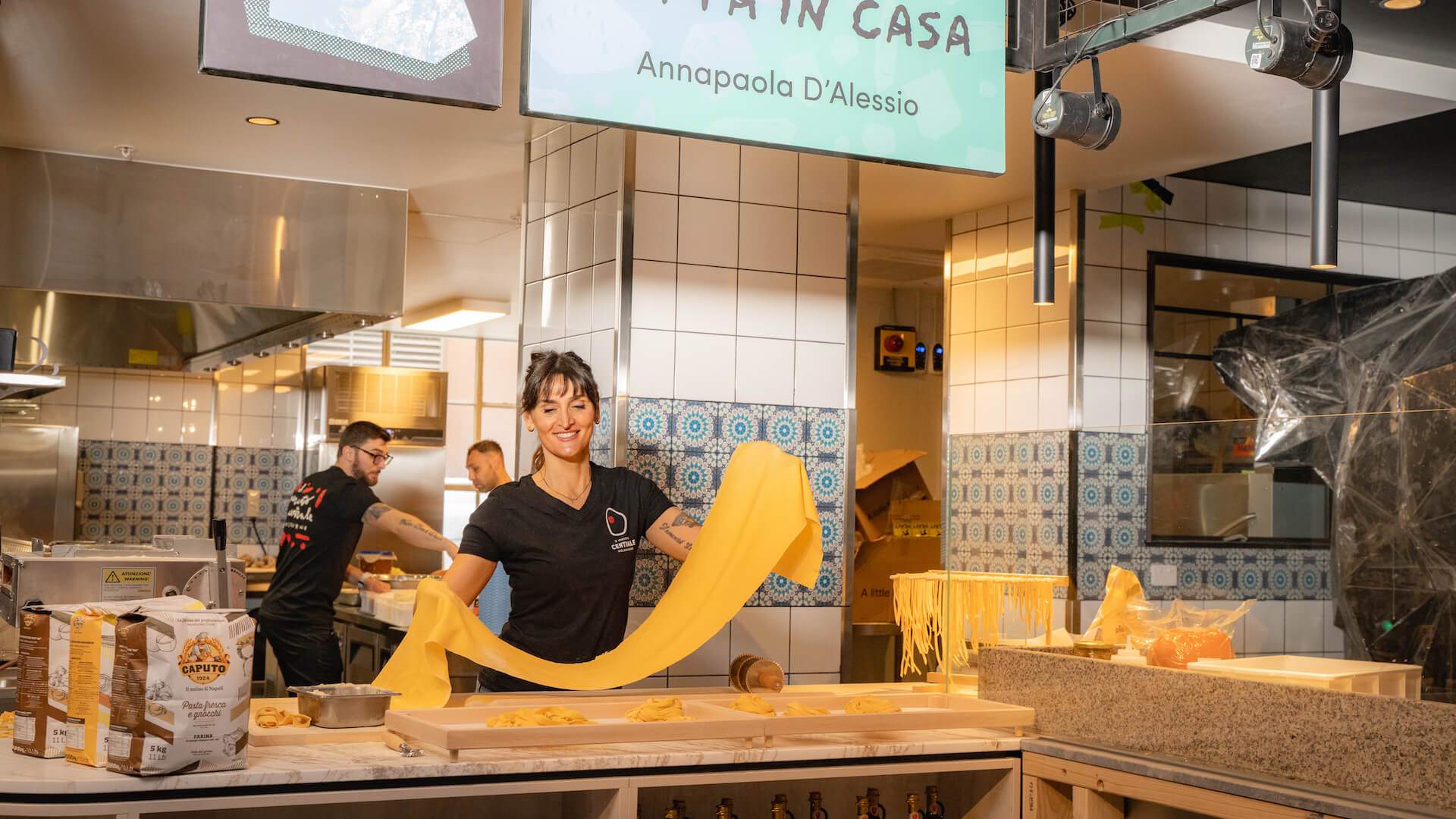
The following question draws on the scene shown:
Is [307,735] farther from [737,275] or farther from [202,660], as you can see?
[737,275]

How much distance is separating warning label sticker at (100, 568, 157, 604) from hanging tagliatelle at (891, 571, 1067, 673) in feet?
6.57

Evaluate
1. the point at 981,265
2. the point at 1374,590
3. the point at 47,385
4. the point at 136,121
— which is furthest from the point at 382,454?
the point at 1374,590

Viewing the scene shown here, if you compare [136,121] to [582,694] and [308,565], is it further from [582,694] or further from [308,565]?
[582,694]

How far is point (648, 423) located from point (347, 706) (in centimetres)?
177

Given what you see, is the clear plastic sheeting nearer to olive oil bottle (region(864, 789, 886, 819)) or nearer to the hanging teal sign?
the hanging teal sign

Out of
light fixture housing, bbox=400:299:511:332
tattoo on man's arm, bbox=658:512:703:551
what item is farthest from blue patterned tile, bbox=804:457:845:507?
light fixture housing, bbox=400:299:511:332

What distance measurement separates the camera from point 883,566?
628 cm

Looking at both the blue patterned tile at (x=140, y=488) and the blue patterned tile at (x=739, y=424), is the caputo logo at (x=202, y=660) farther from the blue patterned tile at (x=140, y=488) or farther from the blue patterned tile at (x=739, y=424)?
the blue patterned tile at (x=140, y=488)

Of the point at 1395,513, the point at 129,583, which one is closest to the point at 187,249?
the point at 129,583

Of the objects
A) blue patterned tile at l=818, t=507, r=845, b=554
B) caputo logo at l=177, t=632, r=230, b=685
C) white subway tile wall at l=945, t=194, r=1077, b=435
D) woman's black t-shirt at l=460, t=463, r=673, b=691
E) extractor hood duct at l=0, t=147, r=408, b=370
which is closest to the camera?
caputo logo at l=177, t=632, r=230, b=685

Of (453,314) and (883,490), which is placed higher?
(453,314)

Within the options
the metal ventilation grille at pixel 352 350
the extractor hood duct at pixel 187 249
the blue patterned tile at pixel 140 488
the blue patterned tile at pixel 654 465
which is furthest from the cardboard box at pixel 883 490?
the blue patterned tile at pixel 140 488

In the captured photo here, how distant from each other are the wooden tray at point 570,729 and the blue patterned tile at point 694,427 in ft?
5.05

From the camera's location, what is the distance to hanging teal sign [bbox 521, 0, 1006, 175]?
233 centimetres
